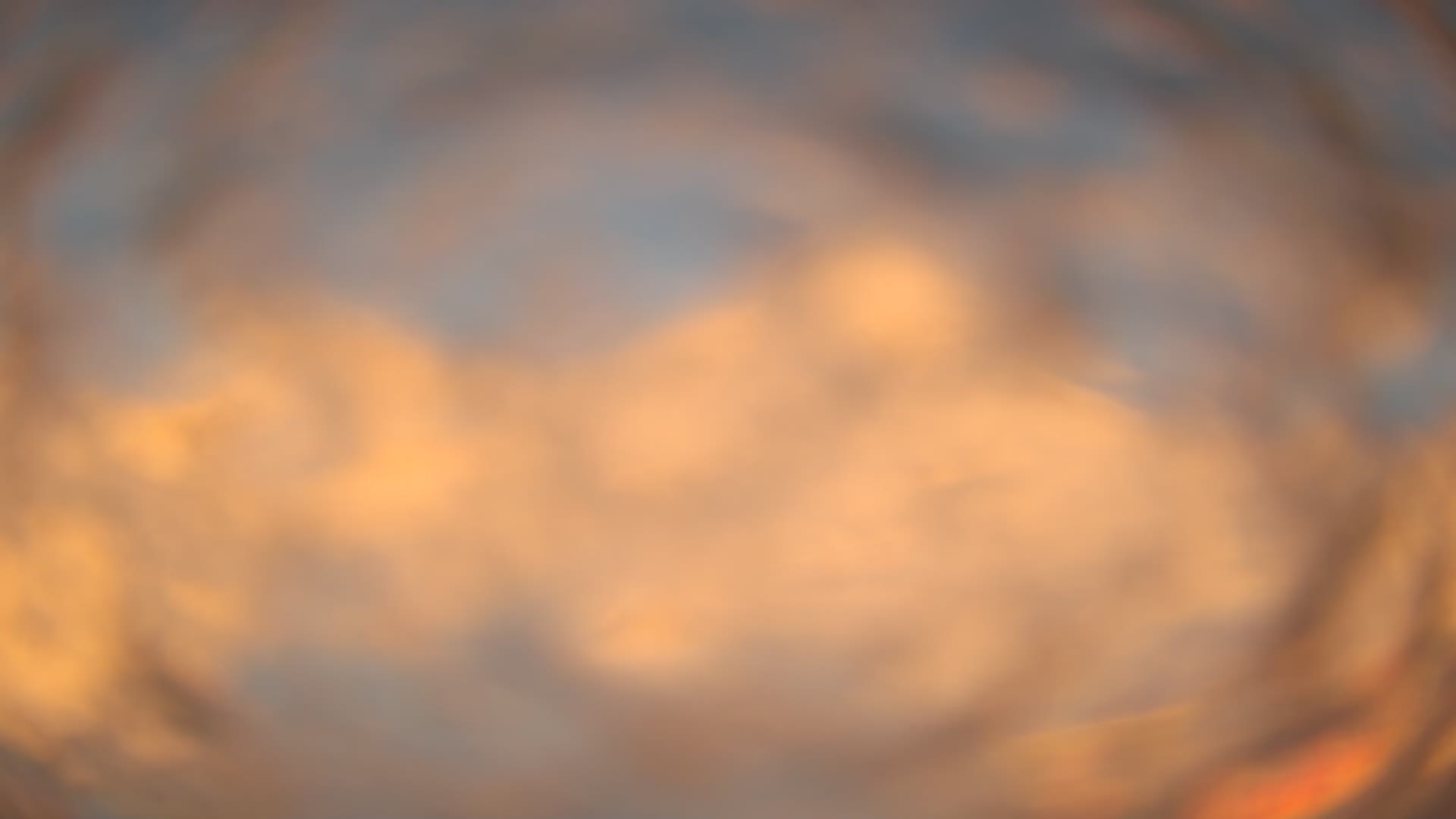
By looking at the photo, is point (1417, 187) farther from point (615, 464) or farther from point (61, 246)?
point (61, 246)

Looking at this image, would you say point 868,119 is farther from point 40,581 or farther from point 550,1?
point 40,581

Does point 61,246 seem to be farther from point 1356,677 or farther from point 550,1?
point 1356,677

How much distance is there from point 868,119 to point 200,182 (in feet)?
0.47

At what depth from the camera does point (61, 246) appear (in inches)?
16.3

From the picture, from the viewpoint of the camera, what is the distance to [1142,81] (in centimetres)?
41

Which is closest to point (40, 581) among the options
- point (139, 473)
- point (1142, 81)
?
point (139, 473)

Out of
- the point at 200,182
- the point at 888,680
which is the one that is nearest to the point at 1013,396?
the point at 888,680

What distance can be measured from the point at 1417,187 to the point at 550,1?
0.20 meters

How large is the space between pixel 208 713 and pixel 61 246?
0.11 metres

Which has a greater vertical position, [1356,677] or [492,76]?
[492,76]

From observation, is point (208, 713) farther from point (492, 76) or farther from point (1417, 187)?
point (1417, 187)

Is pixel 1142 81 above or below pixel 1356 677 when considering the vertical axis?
above

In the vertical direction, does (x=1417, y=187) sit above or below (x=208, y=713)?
above

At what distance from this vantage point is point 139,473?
398 millimetres
